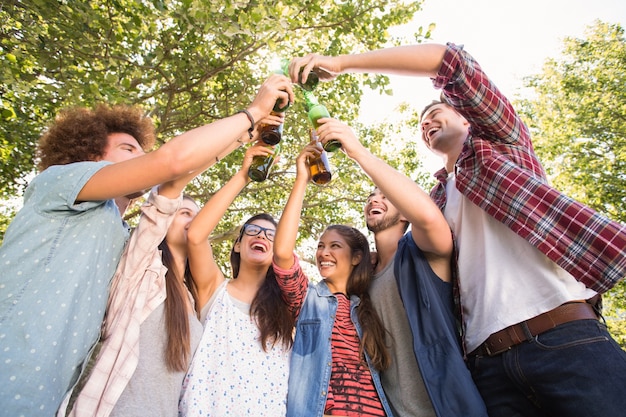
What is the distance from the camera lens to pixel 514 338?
1.56m

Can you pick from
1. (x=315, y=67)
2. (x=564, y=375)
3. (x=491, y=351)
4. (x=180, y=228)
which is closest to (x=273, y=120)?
(x=315, y=67)

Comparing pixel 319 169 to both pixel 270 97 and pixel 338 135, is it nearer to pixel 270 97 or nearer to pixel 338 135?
pixel 338 135

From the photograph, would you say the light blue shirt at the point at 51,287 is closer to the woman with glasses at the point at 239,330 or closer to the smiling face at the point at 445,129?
the woman with glasses at the point at 239,330

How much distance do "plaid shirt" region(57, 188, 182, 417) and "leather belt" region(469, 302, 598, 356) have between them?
1624mm

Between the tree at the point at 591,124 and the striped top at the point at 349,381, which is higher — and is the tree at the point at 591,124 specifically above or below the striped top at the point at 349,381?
above

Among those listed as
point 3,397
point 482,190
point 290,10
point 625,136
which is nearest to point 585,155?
point 625,136

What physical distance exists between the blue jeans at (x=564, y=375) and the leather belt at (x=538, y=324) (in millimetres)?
20

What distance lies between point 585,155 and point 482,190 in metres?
13.0

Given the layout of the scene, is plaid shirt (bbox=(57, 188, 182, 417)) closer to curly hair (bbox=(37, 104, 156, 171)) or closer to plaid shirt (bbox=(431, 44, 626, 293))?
curly hair (bbox=(37, 104, 156, 171))

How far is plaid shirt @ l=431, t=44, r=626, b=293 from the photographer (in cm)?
140

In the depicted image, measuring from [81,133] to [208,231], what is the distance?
0.92 meters

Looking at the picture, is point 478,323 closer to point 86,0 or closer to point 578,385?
point 578,385

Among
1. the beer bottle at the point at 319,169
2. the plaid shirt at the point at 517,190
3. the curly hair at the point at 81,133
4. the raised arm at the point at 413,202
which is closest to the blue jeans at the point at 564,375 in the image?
the plaid shirt at the point at 517,190

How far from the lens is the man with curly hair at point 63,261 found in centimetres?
123
